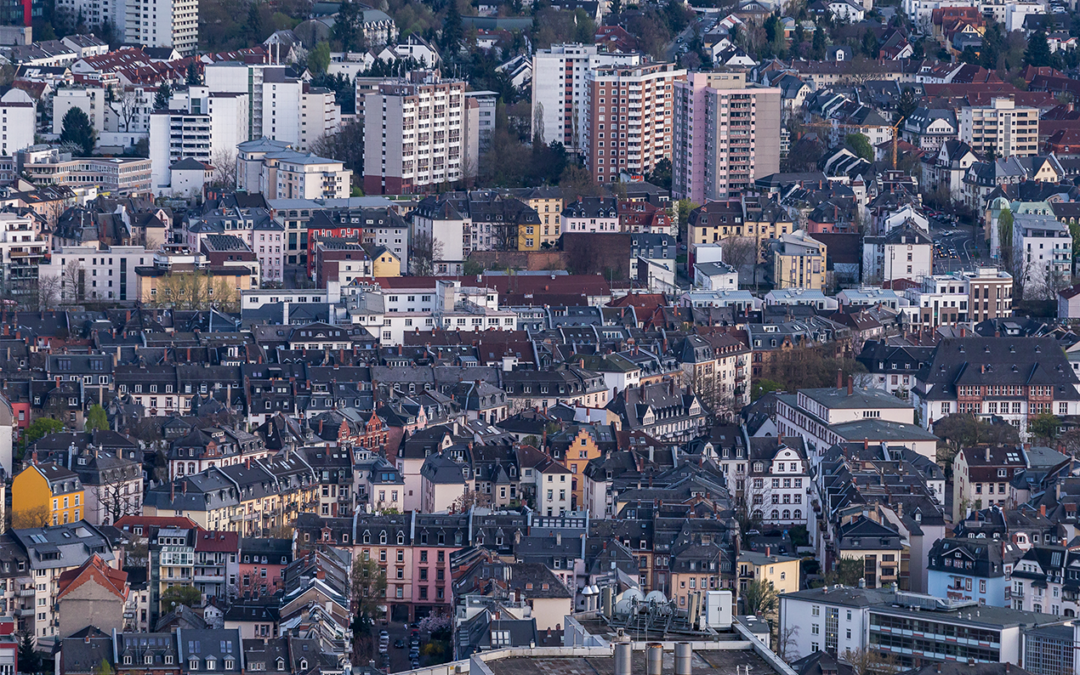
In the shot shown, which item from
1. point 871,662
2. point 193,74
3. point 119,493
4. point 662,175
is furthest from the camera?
point 193,74

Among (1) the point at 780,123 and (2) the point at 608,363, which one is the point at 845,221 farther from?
(2) the point at 608,363

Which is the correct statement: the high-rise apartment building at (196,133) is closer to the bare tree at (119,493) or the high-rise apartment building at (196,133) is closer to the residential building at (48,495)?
the bare tree at (119,493)

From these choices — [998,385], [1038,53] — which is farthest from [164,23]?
[998,385]

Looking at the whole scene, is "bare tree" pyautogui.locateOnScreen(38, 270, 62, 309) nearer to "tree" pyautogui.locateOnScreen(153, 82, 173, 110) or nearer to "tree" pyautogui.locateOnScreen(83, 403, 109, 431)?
"tree" pyautogui.locateOnScreen(83, 403, 109, 431)

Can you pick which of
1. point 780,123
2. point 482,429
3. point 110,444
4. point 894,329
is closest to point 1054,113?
point 780,123

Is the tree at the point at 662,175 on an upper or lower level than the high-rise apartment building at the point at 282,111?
lower

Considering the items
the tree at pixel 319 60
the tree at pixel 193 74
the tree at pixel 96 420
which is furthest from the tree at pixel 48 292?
the tree at pixel 319 60

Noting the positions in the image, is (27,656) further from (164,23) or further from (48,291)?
(164,23)
